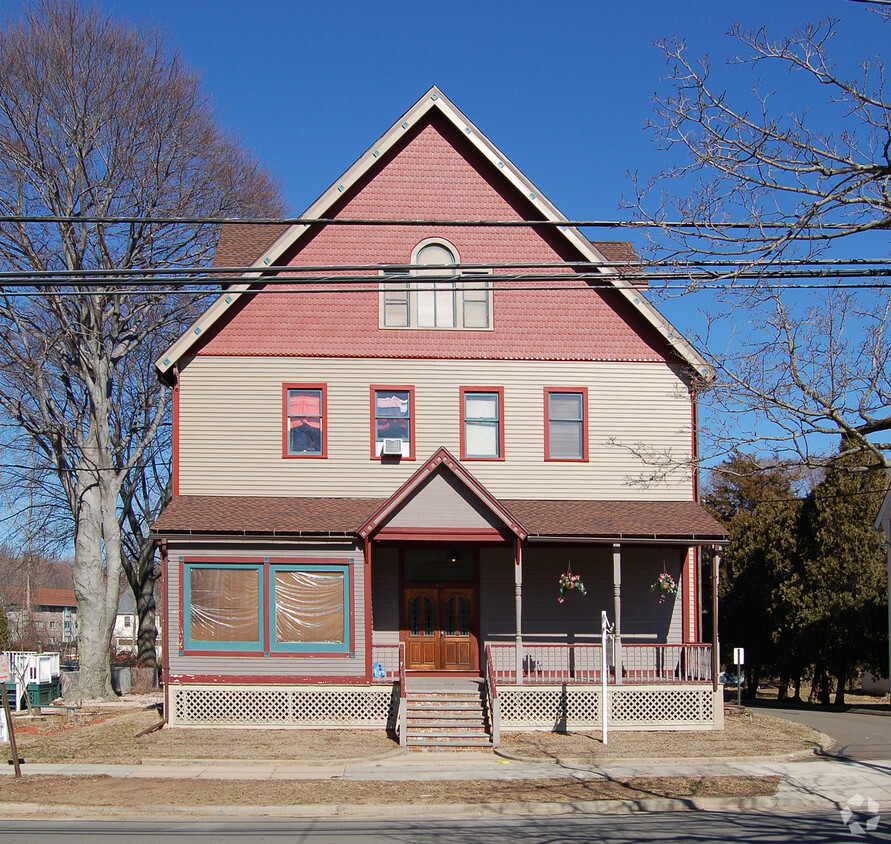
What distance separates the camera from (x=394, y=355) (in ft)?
74.6

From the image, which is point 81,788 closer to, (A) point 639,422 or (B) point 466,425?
(B) point 466,425

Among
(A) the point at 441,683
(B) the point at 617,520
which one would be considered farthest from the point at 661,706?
(A) the point at 441,683

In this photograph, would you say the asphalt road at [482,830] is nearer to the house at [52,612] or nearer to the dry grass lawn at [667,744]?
the dry grass lawn at [667,744]

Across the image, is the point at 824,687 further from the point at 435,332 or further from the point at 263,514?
the point at 263,514

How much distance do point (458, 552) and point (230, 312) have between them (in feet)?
24.0

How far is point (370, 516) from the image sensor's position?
2106 cm

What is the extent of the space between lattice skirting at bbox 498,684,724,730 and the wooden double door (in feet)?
6.33

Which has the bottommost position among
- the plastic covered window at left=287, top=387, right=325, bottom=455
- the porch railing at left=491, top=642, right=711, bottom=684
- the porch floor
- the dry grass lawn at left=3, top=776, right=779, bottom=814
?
the dry grass lawn at left=3, top=776, right=779, bottom=814

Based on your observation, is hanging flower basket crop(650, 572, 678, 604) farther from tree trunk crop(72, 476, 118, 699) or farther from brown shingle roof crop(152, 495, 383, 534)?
tree trunk crop(72, 476, 118, 699)

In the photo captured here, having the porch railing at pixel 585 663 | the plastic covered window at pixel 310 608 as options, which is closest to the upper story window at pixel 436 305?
the plastic covered window at pixel 310 608

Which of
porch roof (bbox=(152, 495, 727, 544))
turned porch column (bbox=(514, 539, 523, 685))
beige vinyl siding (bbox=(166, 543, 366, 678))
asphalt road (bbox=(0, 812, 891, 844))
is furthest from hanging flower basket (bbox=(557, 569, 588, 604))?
asphalt road (bbox=(0, 812, 891, 844))

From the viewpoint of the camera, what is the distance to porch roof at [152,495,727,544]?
68.3 feet

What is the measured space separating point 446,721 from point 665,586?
18.7ft

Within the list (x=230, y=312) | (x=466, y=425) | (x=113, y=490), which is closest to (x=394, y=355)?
(x=466, y=425)
